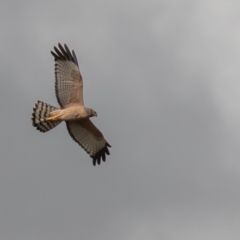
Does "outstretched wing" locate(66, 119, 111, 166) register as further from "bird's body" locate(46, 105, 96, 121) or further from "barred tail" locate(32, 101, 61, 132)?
"barred tail" locate(32, 101, 61, 132)

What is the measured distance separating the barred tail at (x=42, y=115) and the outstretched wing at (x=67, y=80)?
406 mm

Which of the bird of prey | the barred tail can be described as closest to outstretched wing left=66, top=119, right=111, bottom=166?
the bird of prey

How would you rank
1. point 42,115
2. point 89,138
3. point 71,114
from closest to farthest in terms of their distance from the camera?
point 71,114, point 42,115, point 89,138

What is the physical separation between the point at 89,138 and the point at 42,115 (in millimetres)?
1856

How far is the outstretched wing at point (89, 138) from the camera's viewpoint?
94.8 feet

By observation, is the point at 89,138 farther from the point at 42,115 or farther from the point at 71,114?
the point at 42,115

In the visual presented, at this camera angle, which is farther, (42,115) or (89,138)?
(89,138)

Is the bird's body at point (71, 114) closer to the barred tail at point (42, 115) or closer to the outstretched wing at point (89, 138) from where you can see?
the barred tail at point (42, 115)

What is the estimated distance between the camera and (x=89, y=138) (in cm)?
2944

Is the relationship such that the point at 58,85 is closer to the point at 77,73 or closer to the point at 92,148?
the point at 77,73

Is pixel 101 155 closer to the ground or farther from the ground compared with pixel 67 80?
closer to the ground

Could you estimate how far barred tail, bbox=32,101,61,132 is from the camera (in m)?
28.1

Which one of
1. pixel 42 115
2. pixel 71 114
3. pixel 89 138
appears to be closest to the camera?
pixel 71 114

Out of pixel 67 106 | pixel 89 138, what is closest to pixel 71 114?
pixel 67 106
